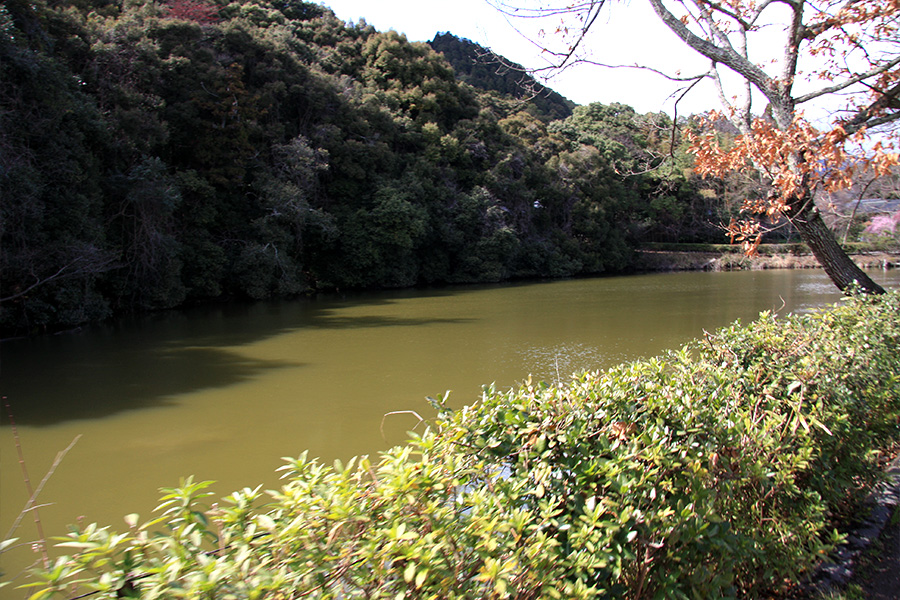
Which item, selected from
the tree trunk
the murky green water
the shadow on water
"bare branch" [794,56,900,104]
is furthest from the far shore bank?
"bare branch" [794,56,900,104]

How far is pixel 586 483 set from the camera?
5.81 feet

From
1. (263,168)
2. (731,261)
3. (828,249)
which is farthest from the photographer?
(731,261)

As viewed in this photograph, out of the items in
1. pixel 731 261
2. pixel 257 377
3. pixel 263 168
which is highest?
pixel 263 168

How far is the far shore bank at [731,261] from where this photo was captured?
102ft

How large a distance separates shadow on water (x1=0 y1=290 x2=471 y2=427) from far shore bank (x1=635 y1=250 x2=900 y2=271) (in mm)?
22052

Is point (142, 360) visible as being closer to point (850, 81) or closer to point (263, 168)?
point (850, 81)

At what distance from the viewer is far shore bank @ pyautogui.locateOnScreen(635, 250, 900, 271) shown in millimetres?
30953

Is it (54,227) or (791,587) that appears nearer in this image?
(791,587)

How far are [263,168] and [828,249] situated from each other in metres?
17.2

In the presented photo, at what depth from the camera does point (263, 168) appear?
63.6 ft

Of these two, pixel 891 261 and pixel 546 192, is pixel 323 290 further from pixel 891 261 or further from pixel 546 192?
pixel 891 261

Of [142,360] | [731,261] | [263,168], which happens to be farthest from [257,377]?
[731,261]

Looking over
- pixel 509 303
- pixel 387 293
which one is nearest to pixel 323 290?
pixel 387 293

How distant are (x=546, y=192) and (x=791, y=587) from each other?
27.5m
